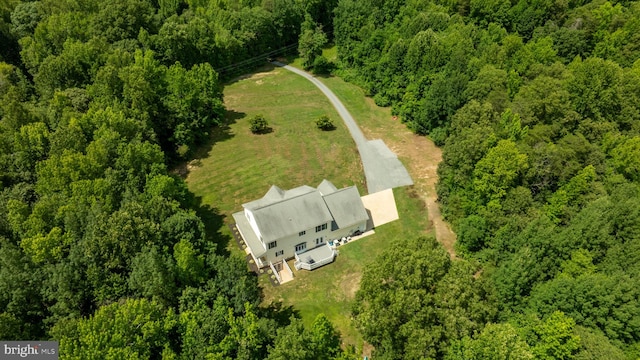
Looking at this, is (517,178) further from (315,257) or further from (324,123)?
(324,123)

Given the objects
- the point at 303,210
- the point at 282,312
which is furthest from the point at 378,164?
the point at 282,312

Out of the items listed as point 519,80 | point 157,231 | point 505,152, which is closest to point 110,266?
point 157,231

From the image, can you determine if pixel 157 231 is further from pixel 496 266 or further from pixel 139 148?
pixel 496 266

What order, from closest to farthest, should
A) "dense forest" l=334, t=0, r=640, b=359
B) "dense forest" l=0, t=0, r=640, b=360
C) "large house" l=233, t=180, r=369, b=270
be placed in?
"dense forest" l=0, t=0, r=640, b=360 < "dense forest" l=334, t=0, r=640, b=359 < "large house" l=233, t=180, r=369, b=270

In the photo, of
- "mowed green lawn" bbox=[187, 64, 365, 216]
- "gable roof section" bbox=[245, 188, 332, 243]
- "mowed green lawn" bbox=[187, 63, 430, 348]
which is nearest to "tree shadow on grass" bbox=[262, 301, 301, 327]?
"mowed green lawn" bbox=[187, 63, 430, 348]

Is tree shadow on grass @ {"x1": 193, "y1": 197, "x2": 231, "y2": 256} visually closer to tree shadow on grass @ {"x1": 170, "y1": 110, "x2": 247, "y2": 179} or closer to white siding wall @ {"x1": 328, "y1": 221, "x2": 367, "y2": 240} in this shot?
tree shadow on grass @ {"x1": 170, "y1": 110, "x2": 247, "y2": 179}

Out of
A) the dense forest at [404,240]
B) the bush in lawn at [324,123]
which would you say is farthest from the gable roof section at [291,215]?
the bush in lawn at [324,123]

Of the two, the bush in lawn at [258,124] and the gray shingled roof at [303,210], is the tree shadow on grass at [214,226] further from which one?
the bush in lawn at [258,124]
